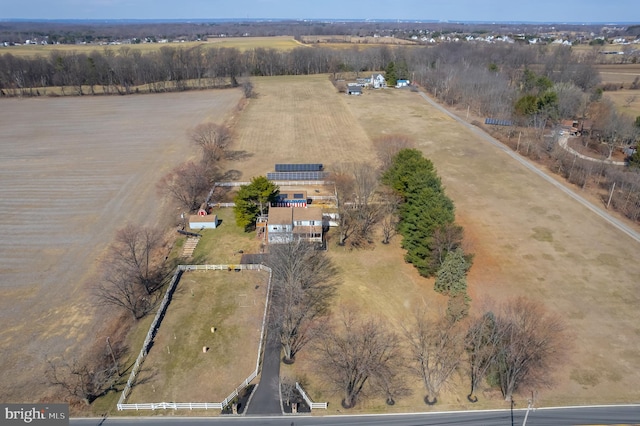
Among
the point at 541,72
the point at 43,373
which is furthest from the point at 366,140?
the point at 541,72

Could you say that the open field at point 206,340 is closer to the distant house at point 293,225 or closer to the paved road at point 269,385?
the paved road at point 269,385

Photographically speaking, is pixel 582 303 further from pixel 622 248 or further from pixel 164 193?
pixel 164 193

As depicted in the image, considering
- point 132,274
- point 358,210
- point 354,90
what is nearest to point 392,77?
point 354,90

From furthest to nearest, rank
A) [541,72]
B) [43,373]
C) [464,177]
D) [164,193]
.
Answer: [541,72]
[464,177]
[164,193]
[43,373]

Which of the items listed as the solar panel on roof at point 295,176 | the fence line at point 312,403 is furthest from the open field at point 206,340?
the solar panel on roof at point 295,176

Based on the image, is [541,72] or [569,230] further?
[541,72]
